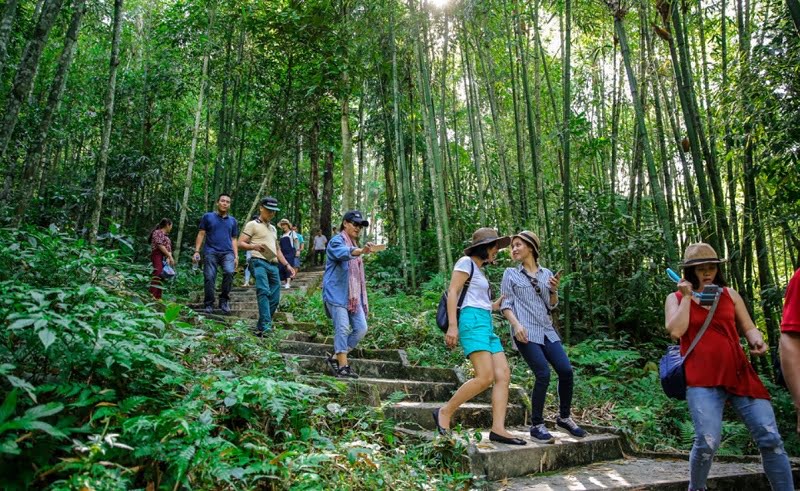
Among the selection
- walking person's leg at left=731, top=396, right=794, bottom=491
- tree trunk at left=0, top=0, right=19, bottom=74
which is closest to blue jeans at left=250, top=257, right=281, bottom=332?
tree trunk at left=0, top=0, right=19, bottom=74

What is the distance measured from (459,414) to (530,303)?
1090 mm

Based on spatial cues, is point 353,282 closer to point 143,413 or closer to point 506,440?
point 506,440

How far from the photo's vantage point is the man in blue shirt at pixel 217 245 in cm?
630

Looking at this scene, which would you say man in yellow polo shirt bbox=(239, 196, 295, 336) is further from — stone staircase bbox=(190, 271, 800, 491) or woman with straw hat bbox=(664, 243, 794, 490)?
woman with straw hat bbox=(664, 243, 794, 490)

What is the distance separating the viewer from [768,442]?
8.23 ft

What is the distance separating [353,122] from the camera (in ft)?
47.2

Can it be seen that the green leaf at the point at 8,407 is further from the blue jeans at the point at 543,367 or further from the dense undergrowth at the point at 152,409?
the blue jeans at the point at 543,367

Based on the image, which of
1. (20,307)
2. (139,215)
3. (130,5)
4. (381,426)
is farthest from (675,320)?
(130,5)

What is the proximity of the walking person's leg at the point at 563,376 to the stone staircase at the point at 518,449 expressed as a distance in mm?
85

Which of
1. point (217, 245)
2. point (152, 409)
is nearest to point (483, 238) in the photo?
point (152, 409)

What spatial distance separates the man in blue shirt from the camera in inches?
248

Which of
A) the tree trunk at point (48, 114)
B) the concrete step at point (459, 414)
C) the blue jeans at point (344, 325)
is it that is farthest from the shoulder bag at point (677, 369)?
the tree trunk at point (48, 114)

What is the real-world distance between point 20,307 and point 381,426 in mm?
2131

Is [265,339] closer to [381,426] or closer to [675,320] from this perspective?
[381,426]
